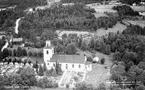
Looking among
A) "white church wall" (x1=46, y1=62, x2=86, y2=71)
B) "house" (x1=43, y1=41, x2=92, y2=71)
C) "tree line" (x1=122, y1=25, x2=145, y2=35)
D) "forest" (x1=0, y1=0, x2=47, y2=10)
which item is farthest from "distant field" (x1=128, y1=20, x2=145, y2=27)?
"forest" (x1=0, y1=0, x2=47, y2=10)

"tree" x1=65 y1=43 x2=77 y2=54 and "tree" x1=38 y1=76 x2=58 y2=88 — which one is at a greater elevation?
"tree" x1=65 y1=43 x2=77 y2=54

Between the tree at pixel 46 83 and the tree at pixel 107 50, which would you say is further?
the tree at pixel 107 50

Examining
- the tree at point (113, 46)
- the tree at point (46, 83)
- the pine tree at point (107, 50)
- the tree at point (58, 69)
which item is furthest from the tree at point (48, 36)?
the tree at point (46, 83)

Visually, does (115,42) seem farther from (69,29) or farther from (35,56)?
(69,29)

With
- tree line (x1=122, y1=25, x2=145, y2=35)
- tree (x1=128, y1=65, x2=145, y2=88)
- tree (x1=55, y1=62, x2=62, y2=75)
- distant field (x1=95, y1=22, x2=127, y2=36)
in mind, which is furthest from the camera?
distant field (x1=95, y1=22, x2=127, y2=36)

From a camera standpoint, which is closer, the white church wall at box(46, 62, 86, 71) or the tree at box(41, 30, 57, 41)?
the white church wall at box(46, 62, 86, 71)

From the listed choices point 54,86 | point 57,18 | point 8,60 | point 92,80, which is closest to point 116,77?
point 92,80

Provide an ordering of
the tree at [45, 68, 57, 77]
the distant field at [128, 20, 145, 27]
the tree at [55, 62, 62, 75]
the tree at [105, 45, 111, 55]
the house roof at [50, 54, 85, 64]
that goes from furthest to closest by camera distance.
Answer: the distant field at [128, 20, 145, 27] → the tree at [105, 45, 111, 55] → the house roof at [50, 54, 85, 64] → the tree at [55, 62, 62, 75] → the tree at [45, 68, 57, 77]

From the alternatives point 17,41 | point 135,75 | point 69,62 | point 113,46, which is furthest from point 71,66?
point 17,41

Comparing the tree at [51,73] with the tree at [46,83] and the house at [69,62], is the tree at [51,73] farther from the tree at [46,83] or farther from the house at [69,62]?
the tree at [46,83]

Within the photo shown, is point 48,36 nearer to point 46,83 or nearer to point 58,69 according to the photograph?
point 58,69

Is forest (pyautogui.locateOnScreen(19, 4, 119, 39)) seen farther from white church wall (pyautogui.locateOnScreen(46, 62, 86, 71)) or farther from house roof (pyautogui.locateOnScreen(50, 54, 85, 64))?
white church wall (pyautogui.locateOnScreen(46, 62, 86, 71))
